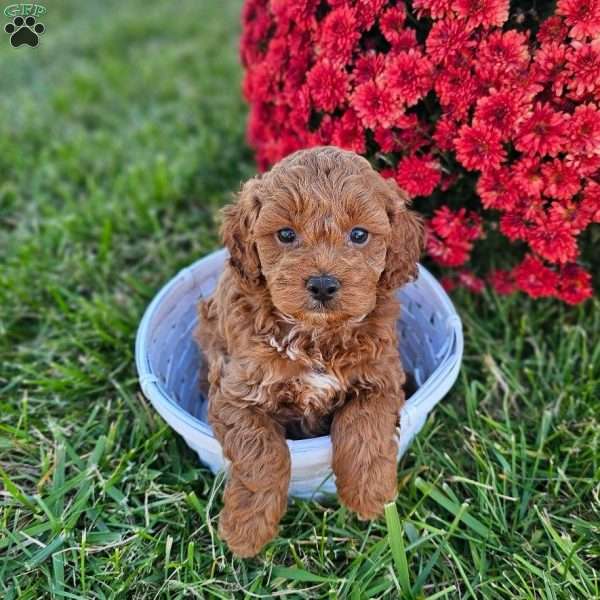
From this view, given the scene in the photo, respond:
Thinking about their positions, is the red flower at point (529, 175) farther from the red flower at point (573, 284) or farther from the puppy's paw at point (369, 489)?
the puppy's paw at point (369, 489)

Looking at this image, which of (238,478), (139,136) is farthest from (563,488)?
(139,136)

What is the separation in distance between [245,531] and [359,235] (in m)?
1.31

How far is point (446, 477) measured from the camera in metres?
3.38

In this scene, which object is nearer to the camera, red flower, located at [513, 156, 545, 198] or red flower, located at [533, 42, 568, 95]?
red flower, located at [533, 42, 568, 95]

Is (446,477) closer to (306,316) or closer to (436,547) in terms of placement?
(436,547)

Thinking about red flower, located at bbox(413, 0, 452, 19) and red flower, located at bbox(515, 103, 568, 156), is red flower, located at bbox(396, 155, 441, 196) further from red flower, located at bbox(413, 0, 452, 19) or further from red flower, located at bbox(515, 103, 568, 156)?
red flower, located at bbox(413, 0, 452, 19)

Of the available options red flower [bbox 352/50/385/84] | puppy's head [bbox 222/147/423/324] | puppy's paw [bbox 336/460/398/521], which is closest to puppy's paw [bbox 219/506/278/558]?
puppy's paw [bbox 336/460/398/521]

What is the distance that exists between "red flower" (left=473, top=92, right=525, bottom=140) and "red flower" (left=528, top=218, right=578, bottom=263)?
0.53m

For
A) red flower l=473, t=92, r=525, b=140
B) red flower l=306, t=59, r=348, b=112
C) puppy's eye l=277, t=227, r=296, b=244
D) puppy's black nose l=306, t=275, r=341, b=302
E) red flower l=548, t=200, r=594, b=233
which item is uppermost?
red flower l=306, t=59, r=348, b=112

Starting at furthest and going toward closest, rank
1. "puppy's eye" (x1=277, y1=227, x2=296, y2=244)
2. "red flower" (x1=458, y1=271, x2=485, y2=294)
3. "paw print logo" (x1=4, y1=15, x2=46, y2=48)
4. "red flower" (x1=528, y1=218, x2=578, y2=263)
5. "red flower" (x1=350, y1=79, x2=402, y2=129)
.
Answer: "paw print logo" (x1=4, y1=15, x2=46, y2=48) < "red flower" (x1=458, y1=271, x2=485, y2=294) < "red flower" (x1=528, y1=218, x2=578, y2=263) < "red flower" (x1=350, y1=79, x2=402, y2=129) < "puppy's eye" (x1=277, y1=227, x2=296, y2=244)

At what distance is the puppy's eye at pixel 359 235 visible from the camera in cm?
271

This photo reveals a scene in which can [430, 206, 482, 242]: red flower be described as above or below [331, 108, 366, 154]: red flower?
below

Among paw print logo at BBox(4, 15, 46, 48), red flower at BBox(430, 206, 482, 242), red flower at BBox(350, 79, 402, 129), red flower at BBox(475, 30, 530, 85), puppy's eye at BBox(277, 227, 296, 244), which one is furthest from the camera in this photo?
paw print logo at BBox(4, 15, 46, 48)

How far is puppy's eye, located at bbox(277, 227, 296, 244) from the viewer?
269cm
